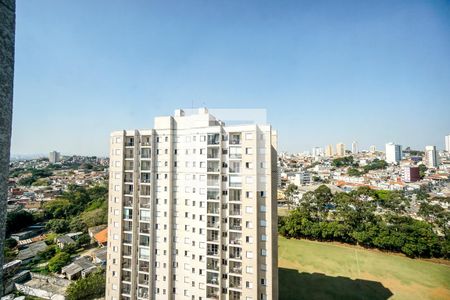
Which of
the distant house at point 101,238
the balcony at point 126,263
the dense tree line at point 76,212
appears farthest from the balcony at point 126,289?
the dense tree line at point 76,212

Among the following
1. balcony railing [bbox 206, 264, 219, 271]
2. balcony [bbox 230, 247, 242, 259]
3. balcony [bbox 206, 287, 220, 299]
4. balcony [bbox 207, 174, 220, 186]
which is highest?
balcony [bbox 207, 174, 220, 186]

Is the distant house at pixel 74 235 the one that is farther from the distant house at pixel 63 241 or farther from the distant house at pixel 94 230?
the distant house at pixel 94 230

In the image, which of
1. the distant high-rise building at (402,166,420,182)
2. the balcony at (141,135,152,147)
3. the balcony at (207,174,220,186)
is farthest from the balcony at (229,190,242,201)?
the distant high-rise building at (402,166,420,182)

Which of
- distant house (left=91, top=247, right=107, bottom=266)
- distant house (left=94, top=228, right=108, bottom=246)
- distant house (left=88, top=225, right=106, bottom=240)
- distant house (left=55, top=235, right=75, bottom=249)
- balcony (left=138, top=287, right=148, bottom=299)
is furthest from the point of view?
distant house (left=88, top=225, right=106, bottom=240)

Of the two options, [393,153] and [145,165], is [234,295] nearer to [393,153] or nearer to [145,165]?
[145,165]

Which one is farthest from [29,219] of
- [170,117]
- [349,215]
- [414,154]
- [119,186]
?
[414,154]

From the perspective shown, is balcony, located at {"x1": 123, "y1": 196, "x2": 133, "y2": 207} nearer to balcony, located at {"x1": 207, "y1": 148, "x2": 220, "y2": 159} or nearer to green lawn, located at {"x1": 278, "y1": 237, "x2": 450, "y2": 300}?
balcony, located at {"x1": 207, "y1": 148, "x2": 220, "y2": 159}
